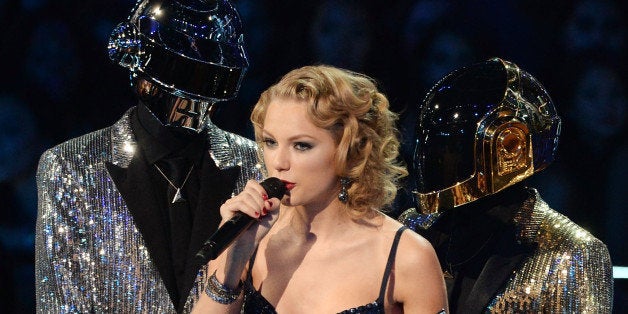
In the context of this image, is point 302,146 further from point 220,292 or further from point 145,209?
point 145,209

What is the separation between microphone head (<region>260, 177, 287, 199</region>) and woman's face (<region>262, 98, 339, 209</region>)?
1.6 inches

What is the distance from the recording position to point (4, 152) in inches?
144

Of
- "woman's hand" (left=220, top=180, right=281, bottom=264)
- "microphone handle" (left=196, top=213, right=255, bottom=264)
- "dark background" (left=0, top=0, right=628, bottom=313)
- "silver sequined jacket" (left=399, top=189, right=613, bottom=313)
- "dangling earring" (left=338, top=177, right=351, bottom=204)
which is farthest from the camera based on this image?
"dark background" (left=0, top=0, right=628, bottom=313)

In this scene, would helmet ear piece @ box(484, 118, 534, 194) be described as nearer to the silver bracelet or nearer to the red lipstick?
the red lipstick

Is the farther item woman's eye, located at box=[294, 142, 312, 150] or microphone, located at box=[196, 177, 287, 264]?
woman's eye, located at box=[294, 142, 312, 150]

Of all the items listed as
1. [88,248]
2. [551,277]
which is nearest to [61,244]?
[88,248]

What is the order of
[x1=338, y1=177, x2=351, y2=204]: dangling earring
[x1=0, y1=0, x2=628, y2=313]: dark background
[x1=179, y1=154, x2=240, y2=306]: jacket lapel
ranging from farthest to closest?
[x1=0, y1=0, x2=628, y2=313]: dark background, [x1=179, y1=154, x2=240, y2=306]: jacket lapel, [x1=338, y1=177, x2=351, y2=204]: dangling earring

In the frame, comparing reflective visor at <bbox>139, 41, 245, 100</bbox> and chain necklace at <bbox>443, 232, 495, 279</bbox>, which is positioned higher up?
reflective visor at <bbox>139, 41, 245, 100</bbox>

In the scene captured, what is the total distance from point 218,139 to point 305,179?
24.7 inches

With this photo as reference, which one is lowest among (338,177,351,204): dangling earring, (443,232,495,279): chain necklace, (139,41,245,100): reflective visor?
(443,232,495,279): chain necklace

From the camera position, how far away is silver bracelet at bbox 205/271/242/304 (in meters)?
2.34

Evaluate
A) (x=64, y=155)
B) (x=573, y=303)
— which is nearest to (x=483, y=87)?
(x=573, y=303)

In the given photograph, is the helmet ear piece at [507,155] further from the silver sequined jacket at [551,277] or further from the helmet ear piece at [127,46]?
the helmet ear piece at [127,46]

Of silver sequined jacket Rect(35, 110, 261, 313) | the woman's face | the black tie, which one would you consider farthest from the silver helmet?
the woman's face
